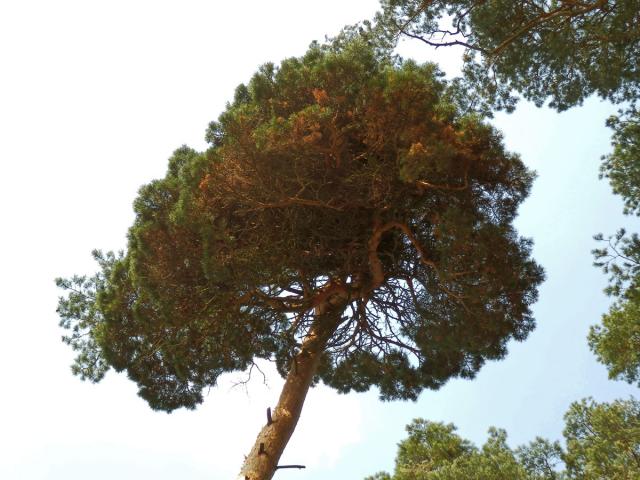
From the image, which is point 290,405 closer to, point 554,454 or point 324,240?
point 324,240

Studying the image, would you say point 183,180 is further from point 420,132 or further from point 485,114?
point 485,114

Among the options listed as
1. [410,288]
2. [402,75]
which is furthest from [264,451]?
[402,75]

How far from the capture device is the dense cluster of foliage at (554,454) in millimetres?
11883

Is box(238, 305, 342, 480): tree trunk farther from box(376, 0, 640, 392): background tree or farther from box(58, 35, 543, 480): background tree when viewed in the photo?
box(376, 0, 640, 392): background tree

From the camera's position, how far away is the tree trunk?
684 centimetres

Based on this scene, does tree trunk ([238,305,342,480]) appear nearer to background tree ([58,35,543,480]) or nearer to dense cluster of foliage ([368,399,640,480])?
background tree ([58,35,543,480])

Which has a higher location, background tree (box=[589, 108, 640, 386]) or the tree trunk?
background tree (box=[589, 108, 640, 386])

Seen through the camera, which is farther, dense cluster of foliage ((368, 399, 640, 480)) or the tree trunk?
dense cluster of foliage ((368, 399, 640, 480))

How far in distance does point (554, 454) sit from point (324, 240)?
9164 millimetres

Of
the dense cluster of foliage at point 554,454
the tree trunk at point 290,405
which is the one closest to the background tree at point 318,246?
the tree trunk at point 290,405

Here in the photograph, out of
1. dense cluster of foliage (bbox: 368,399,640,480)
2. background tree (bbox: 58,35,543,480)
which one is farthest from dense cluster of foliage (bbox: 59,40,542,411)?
dense cluster of foliage (bbox: 368,399,640,480)

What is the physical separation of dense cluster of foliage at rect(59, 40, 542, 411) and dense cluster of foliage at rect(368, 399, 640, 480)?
389 cm

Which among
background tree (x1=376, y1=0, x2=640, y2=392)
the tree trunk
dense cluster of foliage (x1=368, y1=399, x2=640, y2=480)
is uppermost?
background tree (x1=376, y1=0, x2=640, y2=392)

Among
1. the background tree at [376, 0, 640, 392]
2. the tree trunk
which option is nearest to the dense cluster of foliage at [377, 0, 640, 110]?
the background tree at [376, 0, 640, 392]
